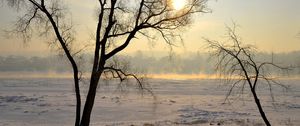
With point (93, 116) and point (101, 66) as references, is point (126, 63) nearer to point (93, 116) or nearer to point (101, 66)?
point (101, 66)

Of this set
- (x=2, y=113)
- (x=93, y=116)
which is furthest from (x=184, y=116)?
(x=2, y=113)

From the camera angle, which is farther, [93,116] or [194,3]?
[93,116]

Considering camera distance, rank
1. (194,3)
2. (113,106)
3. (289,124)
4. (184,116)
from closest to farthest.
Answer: (194,3) → (289,124) → (184,116) → (113,106)

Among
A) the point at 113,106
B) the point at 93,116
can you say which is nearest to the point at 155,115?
the point at 93,116

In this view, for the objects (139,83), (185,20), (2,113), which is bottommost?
(2,113)

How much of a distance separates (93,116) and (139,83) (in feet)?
54.6

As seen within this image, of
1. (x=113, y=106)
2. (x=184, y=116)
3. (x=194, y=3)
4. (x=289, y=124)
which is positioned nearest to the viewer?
(x=194, y=3)

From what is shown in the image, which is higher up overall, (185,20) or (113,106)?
(185,20)

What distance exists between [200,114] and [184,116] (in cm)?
175

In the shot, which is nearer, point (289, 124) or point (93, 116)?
point (289, 124)

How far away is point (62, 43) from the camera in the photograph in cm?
1884

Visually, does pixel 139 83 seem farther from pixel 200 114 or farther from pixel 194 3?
pixel 200 114

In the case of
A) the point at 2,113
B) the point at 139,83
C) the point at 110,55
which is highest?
the point at 110,55

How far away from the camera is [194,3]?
1856 cm
